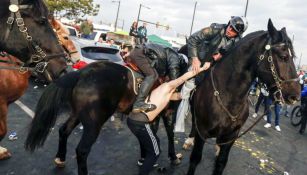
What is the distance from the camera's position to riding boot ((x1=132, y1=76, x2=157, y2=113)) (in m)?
4.38

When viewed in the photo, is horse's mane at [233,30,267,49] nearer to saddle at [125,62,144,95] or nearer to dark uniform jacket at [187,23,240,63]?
dark uniform jacket at [187,23,240,63]

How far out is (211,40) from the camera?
5.27 meters

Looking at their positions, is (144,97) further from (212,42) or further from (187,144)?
(187,144)

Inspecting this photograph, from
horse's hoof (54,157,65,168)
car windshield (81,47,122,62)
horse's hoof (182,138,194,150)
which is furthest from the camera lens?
car windshield (81,47,122,62)

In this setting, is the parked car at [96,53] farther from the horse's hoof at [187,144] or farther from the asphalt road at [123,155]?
the horse's hoof at [187,144]

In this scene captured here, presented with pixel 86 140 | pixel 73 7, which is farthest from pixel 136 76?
pixel 73 7

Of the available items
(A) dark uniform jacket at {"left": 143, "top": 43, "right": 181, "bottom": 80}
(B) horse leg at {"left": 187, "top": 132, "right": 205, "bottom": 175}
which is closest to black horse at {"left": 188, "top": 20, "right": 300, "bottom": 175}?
(B) horse leg at {"left": 187, "top": 132, "right": 205, "bottom": 175}

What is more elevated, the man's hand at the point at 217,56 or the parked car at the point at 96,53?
the man's hand at the point at 217,56

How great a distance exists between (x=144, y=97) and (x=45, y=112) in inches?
57.5

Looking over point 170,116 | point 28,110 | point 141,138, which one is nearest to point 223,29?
point 170,116

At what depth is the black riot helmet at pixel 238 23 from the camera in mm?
4895

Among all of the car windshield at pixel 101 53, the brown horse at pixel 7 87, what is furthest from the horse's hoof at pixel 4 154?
the car windshield at pixel 101 53

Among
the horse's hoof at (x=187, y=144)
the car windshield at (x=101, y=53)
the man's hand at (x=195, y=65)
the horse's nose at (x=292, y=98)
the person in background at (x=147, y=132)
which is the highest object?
the man's hand at (x=195, y=65)

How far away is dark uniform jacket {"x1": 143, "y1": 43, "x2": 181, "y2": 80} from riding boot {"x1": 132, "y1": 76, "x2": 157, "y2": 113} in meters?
0.42
